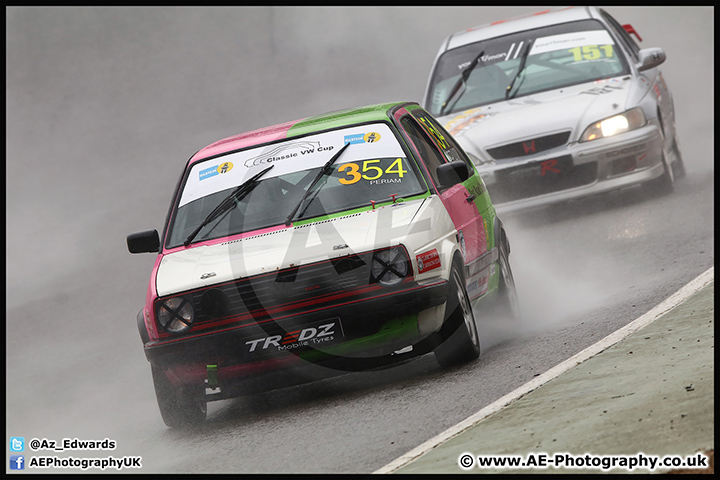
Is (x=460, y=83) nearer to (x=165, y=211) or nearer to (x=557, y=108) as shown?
(x=557, y=108)

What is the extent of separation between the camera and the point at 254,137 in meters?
7.95

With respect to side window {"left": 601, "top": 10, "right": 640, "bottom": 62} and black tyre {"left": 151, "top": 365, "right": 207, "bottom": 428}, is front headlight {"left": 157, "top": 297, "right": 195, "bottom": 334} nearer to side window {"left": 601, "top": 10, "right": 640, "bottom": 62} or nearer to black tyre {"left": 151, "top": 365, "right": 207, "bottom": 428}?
black tyre {"left": 151, "top": 365, "right": 207, "bottom": 428}

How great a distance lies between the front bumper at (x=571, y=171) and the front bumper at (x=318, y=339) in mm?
4943

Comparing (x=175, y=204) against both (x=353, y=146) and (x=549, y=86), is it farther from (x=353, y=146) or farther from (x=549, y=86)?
(x=549, y=86)

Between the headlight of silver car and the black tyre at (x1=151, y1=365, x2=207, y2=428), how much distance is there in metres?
1.29

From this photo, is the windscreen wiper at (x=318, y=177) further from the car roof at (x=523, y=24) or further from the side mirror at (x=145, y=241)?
the car roof at (x=523, y=24)

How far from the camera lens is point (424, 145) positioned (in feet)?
25.7

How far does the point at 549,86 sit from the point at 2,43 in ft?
40.0

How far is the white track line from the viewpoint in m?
5.09

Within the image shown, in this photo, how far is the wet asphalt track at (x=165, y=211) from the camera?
6246mm

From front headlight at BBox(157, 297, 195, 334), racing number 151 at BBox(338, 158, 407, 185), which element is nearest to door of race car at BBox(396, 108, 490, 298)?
racing number 151 at BBox(338, 158, 407, 185)

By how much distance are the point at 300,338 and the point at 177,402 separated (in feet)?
3.21

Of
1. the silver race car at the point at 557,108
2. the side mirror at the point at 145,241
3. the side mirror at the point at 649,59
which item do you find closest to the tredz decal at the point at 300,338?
the side mirror at the point at 145,241
